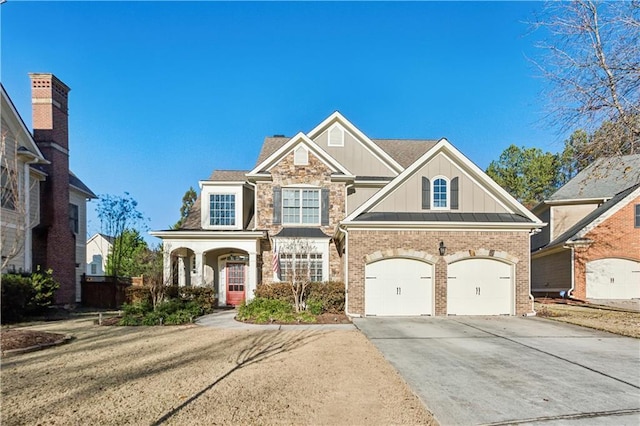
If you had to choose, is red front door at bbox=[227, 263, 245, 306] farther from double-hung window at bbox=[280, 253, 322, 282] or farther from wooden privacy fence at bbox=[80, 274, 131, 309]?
wooden privacy fence at bbox=[80, 274, 131, 309]

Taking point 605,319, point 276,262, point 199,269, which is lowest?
point 605,319

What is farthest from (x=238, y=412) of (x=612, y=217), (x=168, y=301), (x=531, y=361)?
(x=612, y=217)

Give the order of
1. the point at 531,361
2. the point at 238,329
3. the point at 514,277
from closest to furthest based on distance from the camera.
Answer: the point at 531,361 < the point at 238,329 < the point at 514,277

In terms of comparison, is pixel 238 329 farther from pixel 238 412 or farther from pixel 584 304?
pixel 584 304

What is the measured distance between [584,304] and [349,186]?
12675 mm

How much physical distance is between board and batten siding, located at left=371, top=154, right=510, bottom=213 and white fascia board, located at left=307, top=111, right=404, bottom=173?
4.56 meters

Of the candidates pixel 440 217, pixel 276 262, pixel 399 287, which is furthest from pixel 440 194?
pixel 276 262

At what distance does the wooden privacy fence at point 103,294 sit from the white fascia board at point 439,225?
1250cm

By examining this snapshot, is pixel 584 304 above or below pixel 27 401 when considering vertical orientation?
below

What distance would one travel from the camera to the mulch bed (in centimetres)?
874

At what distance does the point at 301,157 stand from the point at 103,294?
39.8 ft

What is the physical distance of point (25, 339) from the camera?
923 cm

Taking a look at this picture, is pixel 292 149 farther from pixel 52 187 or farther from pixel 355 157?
pixel 52 187

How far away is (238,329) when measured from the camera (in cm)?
1195
